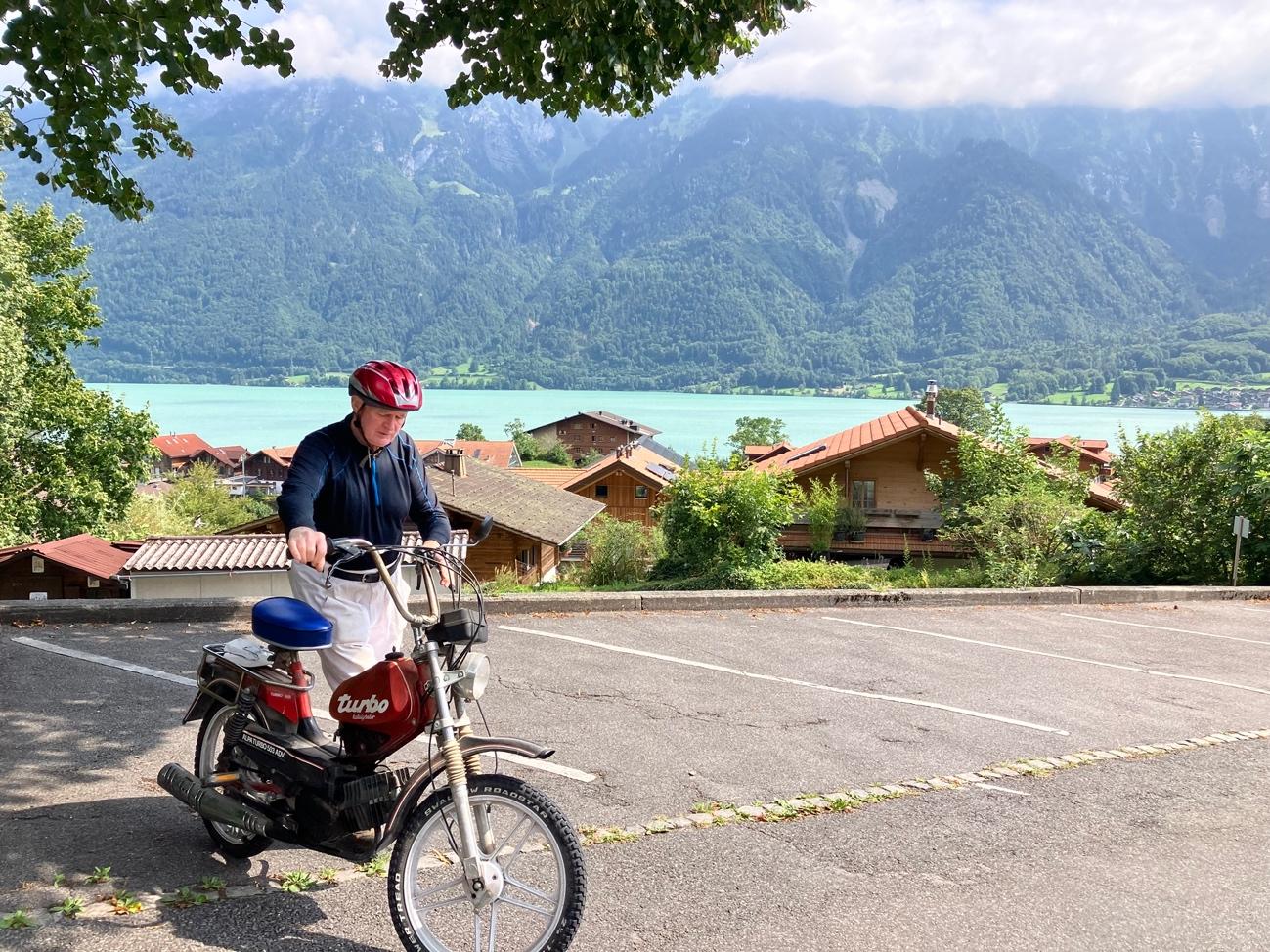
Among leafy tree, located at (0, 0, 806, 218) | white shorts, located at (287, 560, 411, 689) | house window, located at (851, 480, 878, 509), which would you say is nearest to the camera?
white shorts, located at (287, 560, 411, 689)

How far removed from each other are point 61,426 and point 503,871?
30.6 m

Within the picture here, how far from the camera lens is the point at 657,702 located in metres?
6.22

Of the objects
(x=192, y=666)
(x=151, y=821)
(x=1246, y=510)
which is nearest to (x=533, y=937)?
(x=151, y=821)

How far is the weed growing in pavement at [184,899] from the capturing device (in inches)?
130

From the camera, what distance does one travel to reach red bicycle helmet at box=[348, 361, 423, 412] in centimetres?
351

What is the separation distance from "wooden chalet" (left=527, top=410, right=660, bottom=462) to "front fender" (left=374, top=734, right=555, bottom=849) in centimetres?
9886

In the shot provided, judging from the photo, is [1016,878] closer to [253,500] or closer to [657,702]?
[657,702]

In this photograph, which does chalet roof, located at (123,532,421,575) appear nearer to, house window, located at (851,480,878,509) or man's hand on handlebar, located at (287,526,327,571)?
house window, located at (851,480,878,509)

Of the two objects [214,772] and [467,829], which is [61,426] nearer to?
[214,772]

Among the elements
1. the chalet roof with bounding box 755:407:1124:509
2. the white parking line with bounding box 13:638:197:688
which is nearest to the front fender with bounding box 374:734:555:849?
the white parking line with bounding box 13:638:197:688

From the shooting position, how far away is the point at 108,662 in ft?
21.6

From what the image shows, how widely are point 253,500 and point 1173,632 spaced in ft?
263

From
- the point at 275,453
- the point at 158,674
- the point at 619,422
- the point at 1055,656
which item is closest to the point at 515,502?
the point at 1055,656

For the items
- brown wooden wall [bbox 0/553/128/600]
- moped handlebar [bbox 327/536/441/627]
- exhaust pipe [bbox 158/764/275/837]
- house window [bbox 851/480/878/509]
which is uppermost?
house window [bbox 851/480/878/509]
